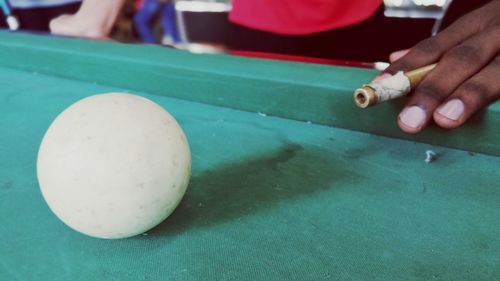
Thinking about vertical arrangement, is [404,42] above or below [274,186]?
below

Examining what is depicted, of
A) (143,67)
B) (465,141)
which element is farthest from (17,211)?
(465,141)

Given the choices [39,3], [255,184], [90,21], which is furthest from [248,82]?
[39,3]

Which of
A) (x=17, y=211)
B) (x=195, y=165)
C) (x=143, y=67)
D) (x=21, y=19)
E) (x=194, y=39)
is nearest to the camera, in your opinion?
(x=17, y=211)

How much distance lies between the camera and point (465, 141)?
1032 millimetres

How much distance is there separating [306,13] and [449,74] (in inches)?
46.9

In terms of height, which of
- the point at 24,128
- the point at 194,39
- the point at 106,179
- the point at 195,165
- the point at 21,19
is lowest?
the point at 194,39

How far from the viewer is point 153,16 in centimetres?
554

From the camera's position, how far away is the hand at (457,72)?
96cm

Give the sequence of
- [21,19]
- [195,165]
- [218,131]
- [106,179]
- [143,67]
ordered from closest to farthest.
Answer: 1. [106,179]
2. [195,165]
3. [218,131]
4. [143,67]
5. [21,19]

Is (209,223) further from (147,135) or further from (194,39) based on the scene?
(194,39)

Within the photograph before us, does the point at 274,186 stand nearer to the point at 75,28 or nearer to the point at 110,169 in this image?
the point at 110,169

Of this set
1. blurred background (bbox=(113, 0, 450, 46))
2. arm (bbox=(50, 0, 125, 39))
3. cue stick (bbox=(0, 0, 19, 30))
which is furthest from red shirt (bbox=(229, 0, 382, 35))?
blurred background (bbox=(113, 0, 450, 46))

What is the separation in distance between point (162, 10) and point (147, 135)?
202 inches

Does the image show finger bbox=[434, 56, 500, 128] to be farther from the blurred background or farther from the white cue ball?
the blurred background
